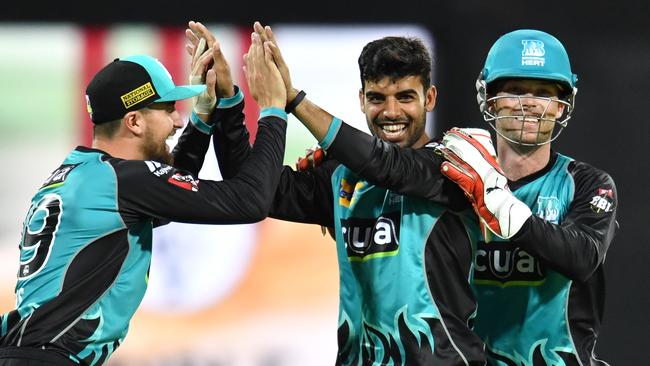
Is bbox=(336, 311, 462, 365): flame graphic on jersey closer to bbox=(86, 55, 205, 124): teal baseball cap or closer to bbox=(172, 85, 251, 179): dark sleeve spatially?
bbox=(172, 85, 251, 179): dark sleeve

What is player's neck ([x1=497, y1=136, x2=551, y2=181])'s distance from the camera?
3.20 m

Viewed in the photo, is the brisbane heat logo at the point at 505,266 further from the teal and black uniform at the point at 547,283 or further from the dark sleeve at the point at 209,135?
the dark sleeve at the point at 209,135

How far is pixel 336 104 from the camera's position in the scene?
514 cm

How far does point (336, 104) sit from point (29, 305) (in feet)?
8.42

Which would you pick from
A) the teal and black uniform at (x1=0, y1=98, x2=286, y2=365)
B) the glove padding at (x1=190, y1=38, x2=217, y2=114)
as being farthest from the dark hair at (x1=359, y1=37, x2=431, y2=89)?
the glove padding at (x1=190, y1=38, x2=217, y2=114)

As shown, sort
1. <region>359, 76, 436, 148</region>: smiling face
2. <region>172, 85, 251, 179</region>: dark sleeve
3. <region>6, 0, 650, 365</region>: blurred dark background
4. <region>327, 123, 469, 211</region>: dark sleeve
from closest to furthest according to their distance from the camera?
<region>327, 123, 469, 211</region>: dark sleeve → <region>359, 76, 436, 148</region>: smiling face → <region>172, 85, 251, 179</region>: dark sleeve → <region>6, 0, 650, 365</region>: blurred dark background

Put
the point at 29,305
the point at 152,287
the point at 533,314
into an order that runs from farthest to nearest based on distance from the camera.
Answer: the point at 152,287
the point at 533,314
the point at 29,305

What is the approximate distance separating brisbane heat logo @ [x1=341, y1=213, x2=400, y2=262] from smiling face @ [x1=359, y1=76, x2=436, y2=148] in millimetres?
250

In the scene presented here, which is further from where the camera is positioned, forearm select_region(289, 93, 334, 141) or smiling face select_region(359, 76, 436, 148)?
smiling face select_region(359, 76, 436, 148)

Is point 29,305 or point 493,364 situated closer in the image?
point 29,305

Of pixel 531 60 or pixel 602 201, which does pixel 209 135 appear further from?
pixel 602 201

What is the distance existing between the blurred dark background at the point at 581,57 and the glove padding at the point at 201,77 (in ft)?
6.51

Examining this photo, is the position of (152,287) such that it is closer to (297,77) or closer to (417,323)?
(297,77)

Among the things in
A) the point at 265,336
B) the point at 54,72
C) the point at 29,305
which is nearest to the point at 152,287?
the point at 265,336
